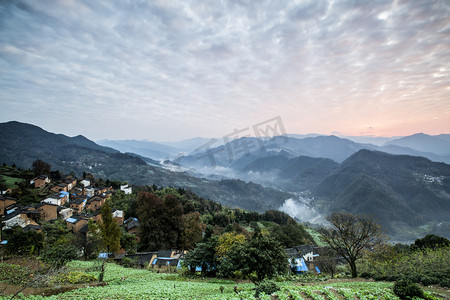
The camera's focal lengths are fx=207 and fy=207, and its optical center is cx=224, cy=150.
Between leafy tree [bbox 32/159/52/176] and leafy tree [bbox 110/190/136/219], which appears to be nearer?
leafy tree [bbox 110/190/136/219]

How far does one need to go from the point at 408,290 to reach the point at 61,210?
2116 inches

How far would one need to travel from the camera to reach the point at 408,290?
11.6 m

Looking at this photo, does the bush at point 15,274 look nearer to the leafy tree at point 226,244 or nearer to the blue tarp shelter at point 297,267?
the leafy tree at point 226,244

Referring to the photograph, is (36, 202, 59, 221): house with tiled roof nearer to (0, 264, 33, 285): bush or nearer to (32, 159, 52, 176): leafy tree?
(0, 264, 33, 285): bush

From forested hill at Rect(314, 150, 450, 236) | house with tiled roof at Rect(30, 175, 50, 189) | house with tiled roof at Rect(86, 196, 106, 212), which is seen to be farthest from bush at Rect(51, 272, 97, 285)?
forested hill at Rect(314, 150, 450, 236)

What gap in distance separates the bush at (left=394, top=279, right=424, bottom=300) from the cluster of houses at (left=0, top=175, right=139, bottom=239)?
4069 centimetres

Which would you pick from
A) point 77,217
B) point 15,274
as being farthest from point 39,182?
point 15,274

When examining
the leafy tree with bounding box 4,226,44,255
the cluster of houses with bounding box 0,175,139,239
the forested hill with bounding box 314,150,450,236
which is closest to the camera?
the leafy tree with bounding box 4,226,44,255

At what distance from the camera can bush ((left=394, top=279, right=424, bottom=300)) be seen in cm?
1152

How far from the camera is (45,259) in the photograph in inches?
791

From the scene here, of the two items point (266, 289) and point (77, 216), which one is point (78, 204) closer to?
point (77, 216)

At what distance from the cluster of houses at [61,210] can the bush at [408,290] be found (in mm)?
40688

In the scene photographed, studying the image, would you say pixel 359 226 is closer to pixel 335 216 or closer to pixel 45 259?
pixel 335 216

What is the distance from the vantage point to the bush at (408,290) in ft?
37.8
